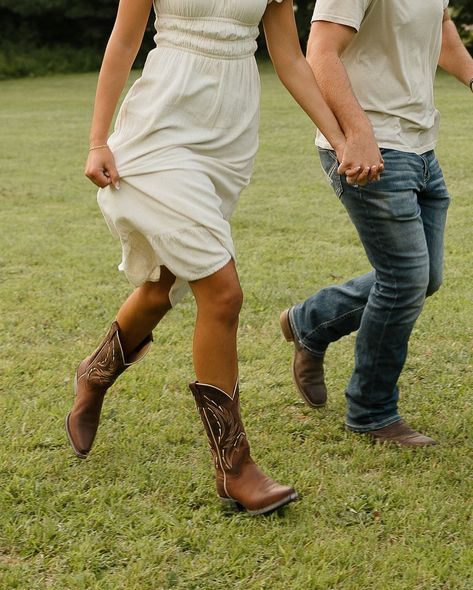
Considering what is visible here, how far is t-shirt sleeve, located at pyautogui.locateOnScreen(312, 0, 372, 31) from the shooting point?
3.54 metres

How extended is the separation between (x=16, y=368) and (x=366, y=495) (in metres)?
2.10

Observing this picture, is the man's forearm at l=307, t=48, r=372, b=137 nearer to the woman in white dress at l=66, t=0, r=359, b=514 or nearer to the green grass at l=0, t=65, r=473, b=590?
the woman in white dress at l=66, t=0, r=359, b=514

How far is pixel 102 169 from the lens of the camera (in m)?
3.41

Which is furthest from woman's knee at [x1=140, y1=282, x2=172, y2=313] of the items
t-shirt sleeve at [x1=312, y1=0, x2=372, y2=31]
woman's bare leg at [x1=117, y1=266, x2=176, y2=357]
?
t-shirt sleeve at [x1=312, y1=0, x2=372, y2=31]

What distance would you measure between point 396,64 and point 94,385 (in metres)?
1.60

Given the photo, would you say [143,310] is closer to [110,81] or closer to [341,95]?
[110,81]

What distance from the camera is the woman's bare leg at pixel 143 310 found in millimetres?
3687

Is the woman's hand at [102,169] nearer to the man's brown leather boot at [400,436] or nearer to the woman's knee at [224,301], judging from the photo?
the woman's knee at [224,301]

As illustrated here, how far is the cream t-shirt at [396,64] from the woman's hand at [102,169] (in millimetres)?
879

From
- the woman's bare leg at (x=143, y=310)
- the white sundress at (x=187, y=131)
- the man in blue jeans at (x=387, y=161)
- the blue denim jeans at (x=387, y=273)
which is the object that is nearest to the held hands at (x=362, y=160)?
the man in blue jeans at (x=387, y=161)

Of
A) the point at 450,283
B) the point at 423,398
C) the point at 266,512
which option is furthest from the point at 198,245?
the point at 450,283

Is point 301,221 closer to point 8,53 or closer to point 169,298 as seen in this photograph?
point 169,298

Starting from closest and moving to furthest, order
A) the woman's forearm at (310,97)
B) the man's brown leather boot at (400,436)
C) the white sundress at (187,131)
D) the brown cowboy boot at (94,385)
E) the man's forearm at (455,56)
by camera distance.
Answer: the white sundress at (187,131) < the woman's forearm at (310,97) < the brown cowboy boot at (94,385) < the man's brown leather boot at (400,436) < the man's forearm at (455,56)

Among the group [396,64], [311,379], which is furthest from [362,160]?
[311,379]
